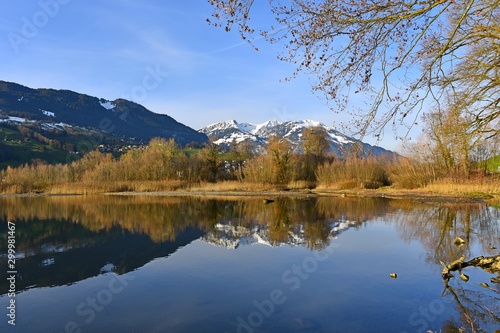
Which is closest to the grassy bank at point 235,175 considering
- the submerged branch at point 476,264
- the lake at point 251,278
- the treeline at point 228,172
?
the treeline at point 228,172

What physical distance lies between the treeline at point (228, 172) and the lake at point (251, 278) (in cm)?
2751

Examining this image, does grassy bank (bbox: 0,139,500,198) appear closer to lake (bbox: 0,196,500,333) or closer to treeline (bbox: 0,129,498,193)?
treeline (bbox: 0,129,498,193)

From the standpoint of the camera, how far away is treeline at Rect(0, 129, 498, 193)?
46812 mm

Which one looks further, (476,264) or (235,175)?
(235,175)

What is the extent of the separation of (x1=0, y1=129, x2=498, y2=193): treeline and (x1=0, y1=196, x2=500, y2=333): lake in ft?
90.3

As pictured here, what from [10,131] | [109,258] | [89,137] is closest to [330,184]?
[109,258]

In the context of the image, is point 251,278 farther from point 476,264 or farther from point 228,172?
point 228,172

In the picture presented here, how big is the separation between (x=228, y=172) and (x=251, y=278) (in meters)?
49.0

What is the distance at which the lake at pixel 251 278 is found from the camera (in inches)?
280

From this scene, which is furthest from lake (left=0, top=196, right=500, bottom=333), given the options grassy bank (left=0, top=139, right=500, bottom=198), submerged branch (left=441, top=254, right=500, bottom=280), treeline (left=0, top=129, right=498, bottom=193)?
treeline (left=0, top=129, right=498, bottom=193)

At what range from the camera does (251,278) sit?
1009 cm

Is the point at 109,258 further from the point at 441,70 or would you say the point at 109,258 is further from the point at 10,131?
the point at 10,131

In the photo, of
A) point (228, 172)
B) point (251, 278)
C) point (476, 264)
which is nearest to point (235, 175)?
point (228, 172)

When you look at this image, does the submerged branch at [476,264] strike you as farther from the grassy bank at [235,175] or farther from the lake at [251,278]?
the grassy bank at [235,175]
